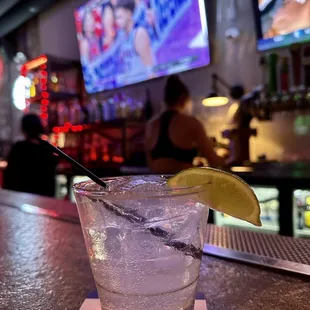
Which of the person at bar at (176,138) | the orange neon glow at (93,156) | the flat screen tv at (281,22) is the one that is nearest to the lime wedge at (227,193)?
the person at bar at (176,138)

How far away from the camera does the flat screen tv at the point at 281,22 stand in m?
2.53

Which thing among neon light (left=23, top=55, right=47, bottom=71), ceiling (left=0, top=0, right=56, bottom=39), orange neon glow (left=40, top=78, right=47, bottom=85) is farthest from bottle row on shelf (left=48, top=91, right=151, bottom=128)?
ceiling (left=0, top=0, right=56, bottom=39)

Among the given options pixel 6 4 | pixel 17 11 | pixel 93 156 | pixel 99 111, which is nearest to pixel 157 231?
pixel 93 156

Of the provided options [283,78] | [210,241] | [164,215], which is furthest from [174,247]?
[283,78]

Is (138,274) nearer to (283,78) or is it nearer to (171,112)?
(171,112)

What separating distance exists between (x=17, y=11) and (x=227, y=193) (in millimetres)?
5800

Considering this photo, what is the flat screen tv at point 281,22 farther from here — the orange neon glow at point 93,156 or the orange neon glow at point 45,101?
the orange neon glow at point 45,101

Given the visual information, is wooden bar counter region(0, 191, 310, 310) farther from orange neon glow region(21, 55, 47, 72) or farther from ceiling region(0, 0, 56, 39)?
ceiling region(0, 0, 56, 39)

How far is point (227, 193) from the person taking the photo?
0.45 meters

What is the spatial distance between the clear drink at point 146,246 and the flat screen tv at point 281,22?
245 cm

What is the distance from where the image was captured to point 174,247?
42 cm

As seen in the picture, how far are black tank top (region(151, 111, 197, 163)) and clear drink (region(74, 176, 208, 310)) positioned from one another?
78.2 inches

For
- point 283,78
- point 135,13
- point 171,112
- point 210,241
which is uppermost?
point 135,13

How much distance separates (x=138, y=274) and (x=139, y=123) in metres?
3.48
